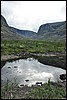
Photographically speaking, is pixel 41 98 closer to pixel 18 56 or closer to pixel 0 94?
pixel 0 94

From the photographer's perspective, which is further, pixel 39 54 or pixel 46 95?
pixel 39 54

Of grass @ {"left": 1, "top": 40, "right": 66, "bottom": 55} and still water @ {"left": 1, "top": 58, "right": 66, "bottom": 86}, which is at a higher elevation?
grass @ {"left": 1, "top": 40, "right": 66, "bottom": 55}

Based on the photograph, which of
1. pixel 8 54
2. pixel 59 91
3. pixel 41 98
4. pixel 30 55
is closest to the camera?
pixel 41 98

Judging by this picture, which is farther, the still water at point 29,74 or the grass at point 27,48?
Result: the grass at point 27,48

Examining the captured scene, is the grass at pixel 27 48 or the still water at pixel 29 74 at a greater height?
the grass at pixel 27 48

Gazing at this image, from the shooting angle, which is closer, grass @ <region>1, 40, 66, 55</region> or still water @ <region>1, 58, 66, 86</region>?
still water @ <region>1, 58, 66, 86</region>

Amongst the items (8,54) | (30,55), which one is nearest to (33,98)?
(8,54)

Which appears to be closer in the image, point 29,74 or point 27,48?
point 29,74

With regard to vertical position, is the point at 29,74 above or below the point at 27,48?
below

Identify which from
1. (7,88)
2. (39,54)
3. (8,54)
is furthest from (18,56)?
(7,88)

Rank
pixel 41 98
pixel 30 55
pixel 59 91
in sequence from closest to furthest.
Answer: pixel 41 98 → pixel 59 91 → pixel 30 55
